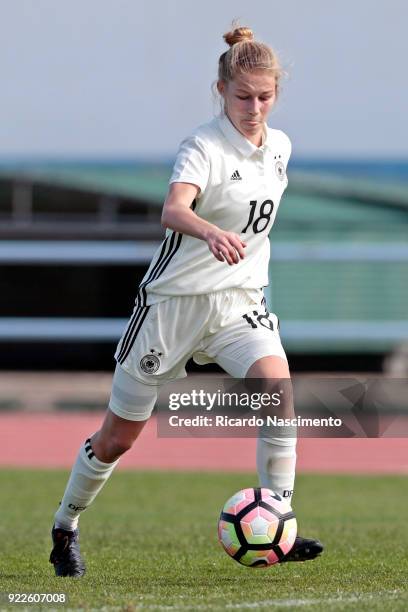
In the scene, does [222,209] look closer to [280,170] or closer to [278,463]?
[280,170]

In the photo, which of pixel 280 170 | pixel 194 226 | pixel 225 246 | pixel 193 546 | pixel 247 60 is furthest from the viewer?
pixel 193 546

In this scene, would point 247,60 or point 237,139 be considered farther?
point 237,139

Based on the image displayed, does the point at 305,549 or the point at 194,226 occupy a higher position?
the point at 194,226

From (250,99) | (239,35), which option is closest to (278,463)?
(250,99)

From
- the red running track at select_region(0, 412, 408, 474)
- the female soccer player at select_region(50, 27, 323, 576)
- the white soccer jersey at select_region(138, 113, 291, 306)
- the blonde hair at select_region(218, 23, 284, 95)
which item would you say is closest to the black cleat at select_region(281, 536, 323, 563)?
the female soccer player at select_region(50, 27, 323, 576)

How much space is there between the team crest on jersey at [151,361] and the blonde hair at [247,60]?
1032 millimetres

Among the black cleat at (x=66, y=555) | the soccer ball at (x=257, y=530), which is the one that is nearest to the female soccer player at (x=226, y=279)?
the soccer ball at (x=257, y=530)

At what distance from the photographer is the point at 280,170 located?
4746 millimetres

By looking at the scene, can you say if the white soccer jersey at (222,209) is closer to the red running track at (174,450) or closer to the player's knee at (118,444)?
the player's knee at (118,444)

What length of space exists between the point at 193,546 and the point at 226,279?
2001 mm

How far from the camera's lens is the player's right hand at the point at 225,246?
4.10 metres

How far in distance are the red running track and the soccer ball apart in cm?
668

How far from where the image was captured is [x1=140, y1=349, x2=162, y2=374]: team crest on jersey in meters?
4.64

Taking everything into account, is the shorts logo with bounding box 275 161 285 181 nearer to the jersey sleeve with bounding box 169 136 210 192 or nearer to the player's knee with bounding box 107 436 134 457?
the jersey sleeve with bounding box 169 136 210 192
